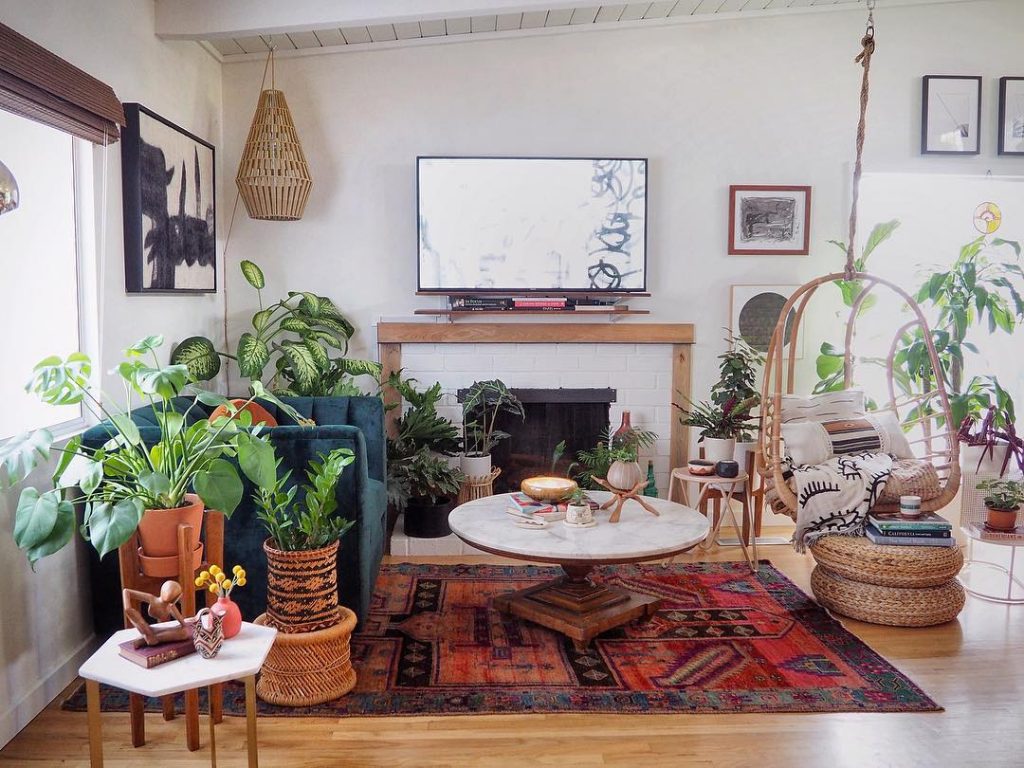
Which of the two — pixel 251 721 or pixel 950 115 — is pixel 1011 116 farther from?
pixel 251 721

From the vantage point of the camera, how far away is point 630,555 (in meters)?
3.03

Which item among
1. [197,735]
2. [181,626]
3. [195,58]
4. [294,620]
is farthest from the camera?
[195,58]

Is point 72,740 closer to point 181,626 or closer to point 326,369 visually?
point 181,626

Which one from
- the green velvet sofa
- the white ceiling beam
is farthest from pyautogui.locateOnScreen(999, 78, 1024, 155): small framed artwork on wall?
the green velvet sofa

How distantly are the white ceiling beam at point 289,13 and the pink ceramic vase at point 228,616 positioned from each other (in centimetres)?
268

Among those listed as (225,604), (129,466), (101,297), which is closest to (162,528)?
(129,466)

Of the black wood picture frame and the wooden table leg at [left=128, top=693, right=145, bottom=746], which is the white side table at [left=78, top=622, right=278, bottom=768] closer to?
the wooden table leg at [left=128, top=693, right=145, bottom=746]

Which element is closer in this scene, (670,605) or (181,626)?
(181,626)

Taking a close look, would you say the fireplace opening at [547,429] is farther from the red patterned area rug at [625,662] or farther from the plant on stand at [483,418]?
the red patterned area rug at [625,662]

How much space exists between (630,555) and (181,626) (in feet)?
4.81

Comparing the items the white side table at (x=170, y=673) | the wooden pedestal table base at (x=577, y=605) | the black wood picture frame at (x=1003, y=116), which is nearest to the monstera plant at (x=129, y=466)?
the white side table at (x=170, y=673)

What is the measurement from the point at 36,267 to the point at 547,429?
2.80 m

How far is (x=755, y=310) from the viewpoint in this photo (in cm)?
495

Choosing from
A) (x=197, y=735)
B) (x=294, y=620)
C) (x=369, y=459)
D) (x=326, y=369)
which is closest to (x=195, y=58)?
(x=326, y=369)
